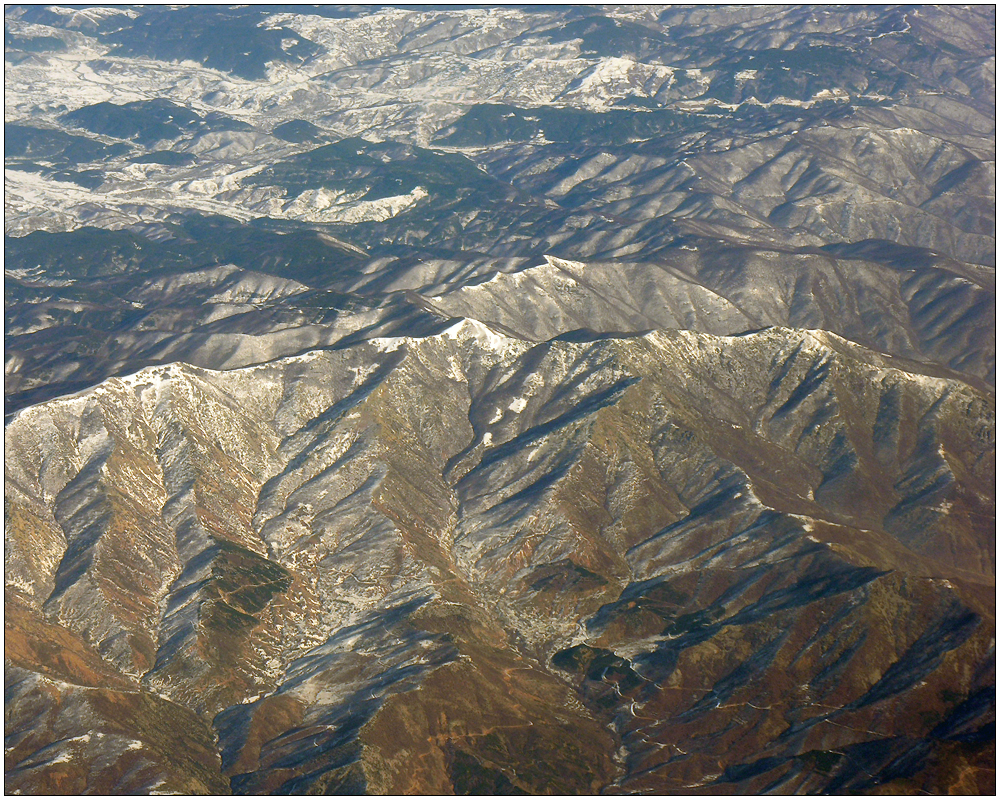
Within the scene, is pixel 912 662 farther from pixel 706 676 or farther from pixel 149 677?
pixel 149 677

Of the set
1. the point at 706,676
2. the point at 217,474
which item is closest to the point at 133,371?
the point at 217,474

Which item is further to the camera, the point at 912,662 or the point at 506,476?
the point at 506,476

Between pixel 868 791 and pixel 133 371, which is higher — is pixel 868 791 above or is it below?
below

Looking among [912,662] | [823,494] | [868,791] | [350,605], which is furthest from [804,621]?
[350,605]

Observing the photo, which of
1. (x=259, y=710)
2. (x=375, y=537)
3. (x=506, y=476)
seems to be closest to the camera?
(x=259, y=710)

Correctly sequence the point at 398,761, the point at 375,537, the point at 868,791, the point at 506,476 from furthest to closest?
the point at 506,476, the point at 375,537, the point at 398,761, the point at 868,791

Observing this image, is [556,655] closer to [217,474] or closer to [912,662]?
[912,662]
